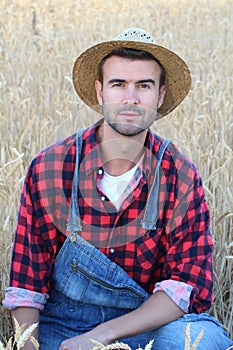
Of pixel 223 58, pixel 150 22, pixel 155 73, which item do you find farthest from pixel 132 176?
pixel 150 22

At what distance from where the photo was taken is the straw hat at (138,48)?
1773 millimetres

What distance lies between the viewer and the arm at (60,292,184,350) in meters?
1.66

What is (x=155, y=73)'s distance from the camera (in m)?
1.83

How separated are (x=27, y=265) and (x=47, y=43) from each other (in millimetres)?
2904

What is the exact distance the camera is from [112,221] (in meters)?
1.78

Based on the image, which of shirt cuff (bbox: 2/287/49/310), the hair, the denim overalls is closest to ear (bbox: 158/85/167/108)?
the hair

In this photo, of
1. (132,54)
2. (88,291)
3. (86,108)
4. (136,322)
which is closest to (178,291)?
(136,322)

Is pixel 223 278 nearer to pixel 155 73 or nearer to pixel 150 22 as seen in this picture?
pixel 155 73

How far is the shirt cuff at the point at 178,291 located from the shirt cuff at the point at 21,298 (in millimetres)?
320

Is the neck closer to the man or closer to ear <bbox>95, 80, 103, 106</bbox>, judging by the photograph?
the man

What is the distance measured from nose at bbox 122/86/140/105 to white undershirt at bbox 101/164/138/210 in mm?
185

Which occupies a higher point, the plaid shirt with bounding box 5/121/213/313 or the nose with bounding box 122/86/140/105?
the nose with bounding box 122/86/140/105

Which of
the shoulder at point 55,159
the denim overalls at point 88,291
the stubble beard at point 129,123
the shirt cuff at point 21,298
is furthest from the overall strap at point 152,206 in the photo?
the shirt cuff at point 21,298

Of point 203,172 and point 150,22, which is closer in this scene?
point 203,172
